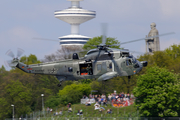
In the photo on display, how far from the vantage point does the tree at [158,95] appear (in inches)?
2931

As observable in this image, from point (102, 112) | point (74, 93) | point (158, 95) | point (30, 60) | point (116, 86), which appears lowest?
point (102, 112)

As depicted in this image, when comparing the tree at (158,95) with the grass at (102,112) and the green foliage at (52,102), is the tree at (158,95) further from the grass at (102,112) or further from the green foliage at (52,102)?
the green foliage at (52,102)

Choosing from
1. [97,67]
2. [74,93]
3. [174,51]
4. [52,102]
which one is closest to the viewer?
[97,67]

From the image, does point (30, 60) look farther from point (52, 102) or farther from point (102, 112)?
point (102, 112)

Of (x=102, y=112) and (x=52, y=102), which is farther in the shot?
(x=52, y=102)

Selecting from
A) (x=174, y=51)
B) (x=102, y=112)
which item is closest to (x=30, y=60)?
(x=174, y=51)

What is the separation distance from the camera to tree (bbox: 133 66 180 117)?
244 feet

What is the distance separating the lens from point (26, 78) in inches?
4375

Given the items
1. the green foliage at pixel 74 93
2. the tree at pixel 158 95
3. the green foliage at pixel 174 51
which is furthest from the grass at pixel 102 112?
the green foliage at pixel 174 51

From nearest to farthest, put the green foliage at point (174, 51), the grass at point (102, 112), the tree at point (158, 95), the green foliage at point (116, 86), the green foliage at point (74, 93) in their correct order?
the tree at point (158, 95), the grass at point (102, 112), the green foliage at point (74, 93), the green foliage at point (116, 86), the green foliage at point (174, 51)

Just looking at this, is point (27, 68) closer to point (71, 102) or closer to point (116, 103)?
point (116, 103)

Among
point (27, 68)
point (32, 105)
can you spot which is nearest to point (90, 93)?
point (32, 105)

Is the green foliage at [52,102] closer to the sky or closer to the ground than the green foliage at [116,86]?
closer to the ground

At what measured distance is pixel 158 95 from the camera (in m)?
75.1
